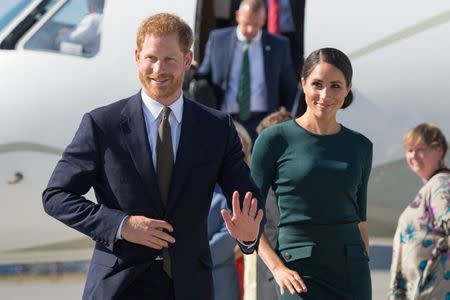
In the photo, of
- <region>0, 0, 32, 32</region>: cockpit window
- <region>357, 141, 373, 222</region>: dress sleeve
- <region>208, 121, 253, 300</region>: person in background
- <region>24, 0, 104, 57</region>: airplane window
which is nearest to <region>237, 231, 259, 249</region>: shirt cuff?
<region>357, 141, 373, 222</region>: dress sleeve

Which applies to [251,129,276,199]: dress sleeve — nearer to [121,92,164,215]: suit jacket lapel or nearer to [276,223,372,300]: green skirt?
[276,223,372,300]: green skirt

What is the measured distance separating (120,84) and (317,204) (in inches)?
108

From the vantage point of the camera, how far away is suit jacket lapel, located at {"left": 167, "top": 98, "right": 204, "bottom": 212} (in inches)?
125

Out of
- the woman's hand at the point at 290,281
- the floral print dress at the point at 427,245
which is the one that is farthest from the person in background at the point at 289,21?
the woman's hand at the point at 290,281

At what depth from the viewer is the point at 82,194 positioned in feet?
10.4

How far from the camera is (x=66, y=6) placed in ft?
21.6

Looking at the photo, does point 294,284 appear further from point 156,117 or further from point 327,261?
point 156,117

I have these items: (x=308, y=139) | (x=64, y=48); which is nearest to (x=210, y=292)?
(x=308, y=139)

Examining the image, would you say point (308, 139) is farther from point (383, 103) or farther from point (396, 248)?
point (383, 103)

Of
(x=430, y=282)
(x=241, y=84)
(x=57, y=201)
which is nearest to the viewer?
(x=57, y=201)

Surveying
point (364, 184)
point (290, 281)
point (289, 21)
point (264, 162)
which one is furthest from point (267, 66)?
point (290, 281)

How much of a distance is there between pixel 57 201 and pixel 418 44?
4.04m

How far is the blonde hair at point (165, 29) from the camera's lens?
3.21 metres

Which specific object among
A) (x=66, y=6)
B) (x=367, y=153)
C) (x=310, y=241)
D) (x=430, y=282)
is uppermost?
(x=66, y=6)
